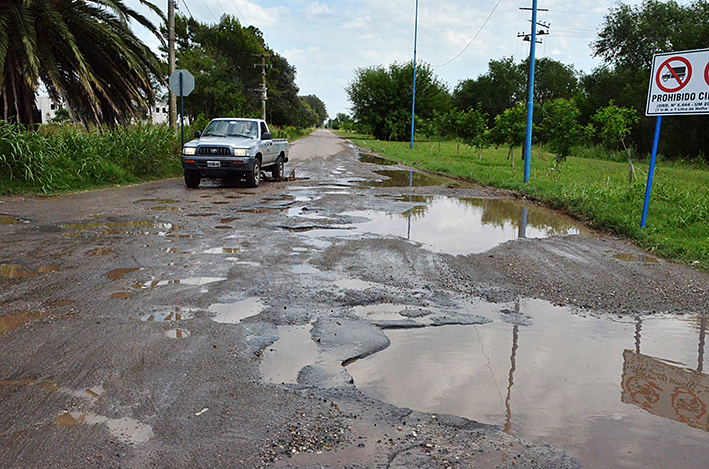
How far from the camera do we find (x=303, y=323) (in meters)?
4.90

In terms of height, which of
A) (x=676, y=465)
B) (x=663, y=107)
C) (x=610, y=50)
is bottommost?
(x=676, y=465)

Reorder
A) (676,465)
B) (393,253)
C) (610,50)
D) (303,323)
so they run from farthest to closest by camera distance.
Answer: (610,50)
(393,253)
(303,323)
(676,465)

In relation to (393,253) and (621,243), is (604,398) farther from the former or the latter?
(621,243)

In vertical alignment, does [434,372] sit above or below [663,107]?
below

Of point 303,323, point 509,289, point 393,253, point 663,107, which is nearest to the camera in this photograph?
point 303,323

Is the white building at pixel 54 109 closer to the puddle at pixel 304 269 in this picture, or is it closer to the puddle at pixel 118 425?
the puddle at pixel 304 269

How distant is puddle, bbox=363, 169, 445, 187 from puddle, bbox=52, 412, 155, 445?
538 inches

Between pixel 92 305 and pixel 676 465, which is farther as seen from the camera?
pixel 92 305

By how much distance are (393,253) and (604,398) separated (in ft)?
13.4

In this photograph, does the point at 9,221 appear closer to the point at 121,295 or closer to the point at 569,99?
the point at 121,295

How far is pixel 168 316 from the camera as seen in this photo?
4934mm

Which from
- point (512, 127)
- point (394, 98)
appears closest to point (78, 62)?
point (512, 127)

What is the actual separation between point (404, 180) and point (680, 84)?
1043cm

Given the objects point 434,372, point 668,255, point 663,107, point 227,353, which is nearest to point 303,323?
point 227,353
